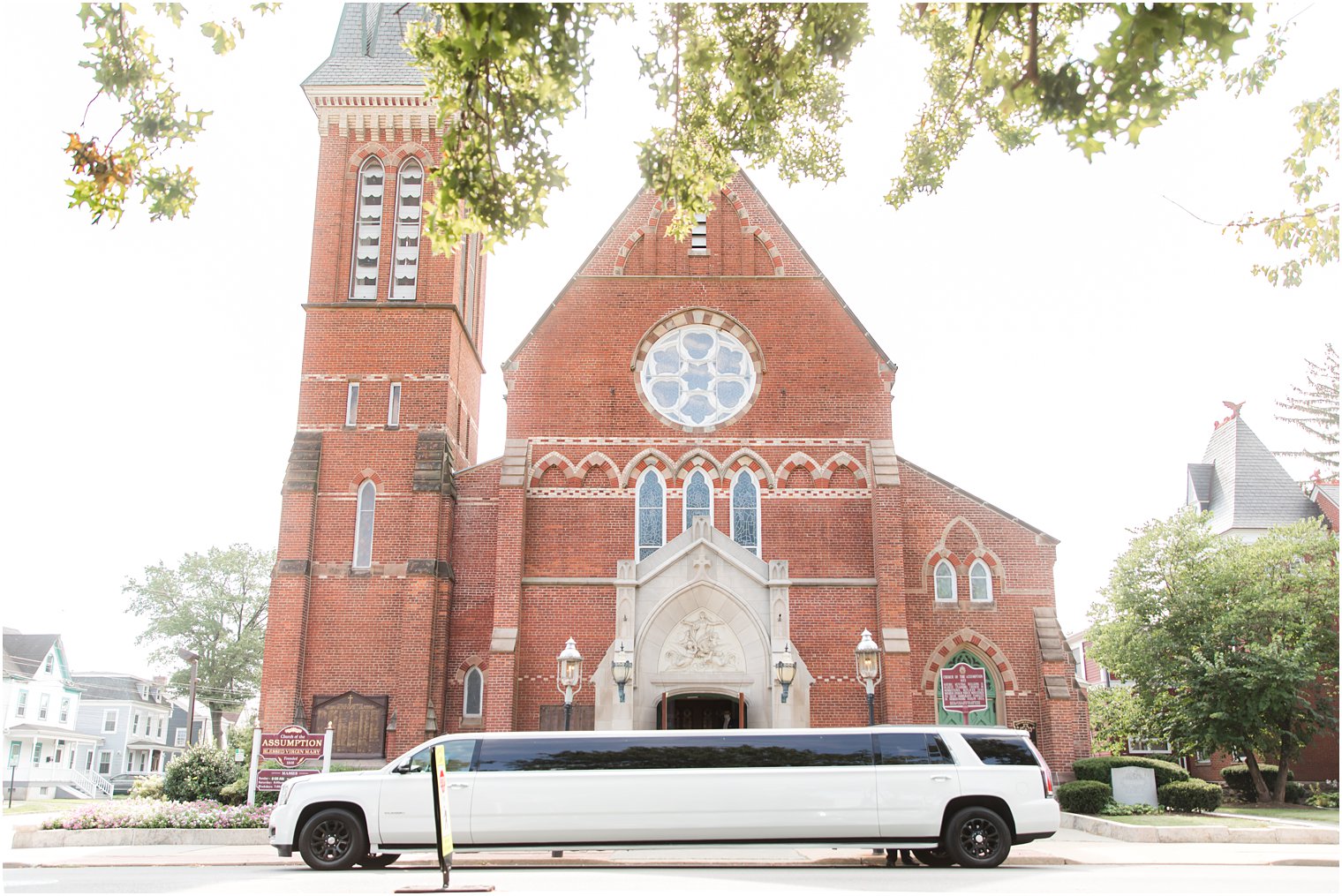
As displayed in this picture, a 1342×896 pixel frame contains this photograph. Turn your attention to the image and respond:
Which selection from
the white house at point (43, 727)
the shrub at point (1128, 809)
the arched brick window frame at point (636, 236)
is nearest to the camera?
the shrub at point (1128, 809)

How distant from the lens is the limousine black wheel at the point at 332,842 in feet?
46.8

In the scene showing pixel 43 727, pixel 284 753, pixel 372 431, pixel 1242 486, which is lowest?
pixel 284 753

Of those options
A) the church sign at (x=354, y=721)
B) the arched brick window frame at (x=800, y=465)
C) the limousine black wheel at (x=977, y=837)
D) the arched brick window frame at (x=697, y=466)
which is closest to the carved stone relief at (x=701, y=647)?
the arched brick window frame at (x=697, y=466)

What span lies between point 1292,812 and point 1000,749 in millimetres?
15078

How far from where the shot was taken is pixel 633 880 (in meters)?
12.4

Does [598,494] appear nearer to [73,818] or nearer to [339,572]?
[339,572]

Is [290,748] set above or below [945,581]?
below

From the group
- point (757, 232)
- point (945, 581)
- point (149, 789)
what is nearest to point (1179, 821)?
point (945, 581)

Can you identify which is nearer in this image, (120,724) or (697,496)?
(697,496)

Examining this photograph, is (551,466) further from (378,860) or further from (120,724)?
(120,724)

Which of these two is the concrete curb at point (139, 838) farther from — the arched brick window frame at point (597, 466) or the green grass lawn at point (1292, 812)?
the green grass lawn at point (1292, 812)

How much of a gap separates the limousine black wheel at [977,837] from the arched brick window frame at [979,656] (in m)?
10.3

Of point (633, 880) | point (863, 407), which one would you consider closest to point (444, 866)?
point (633, 880)

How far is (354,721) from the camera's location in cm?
2364
